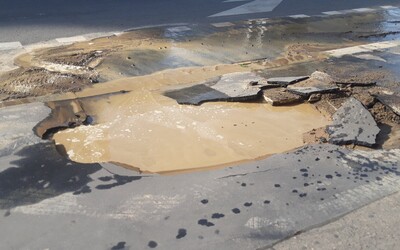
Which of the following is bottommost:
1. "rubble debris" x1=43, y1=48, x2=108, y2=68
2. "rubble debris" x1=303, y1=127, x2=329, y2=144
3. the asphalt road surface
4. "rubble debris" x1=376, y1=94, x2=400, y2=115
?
"rubble debris" x1=303, y1=127, x2=329, y2=144

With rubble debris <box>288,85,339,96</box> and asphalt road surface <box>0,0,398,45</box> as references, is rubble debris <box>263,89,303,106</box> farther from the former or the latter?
asphalt road surface <box>0,0,398,45</box>

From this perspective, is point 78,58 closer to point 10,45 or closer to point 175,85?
point 10,45

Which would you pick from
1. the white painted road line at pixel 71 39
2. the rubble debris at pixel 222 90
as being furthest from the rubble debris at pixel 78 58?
the rubble debris at pixel 222 90

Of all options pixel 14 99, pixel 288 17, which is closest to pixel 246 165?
pixel 14 99

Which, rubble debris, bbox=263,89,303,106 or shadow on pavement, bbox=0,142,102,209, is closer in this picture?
shadow on pavement, bbox=0,142,102,209

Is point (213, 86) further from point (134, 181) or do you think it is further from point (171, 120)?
point (134, 181)

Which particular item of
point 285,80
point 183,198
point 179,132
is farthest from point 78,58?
point 183,198

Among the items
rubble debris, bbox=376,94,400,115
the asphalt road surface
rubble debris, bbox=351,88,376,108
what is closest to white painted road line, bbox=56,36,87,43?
the asphalt road surface
